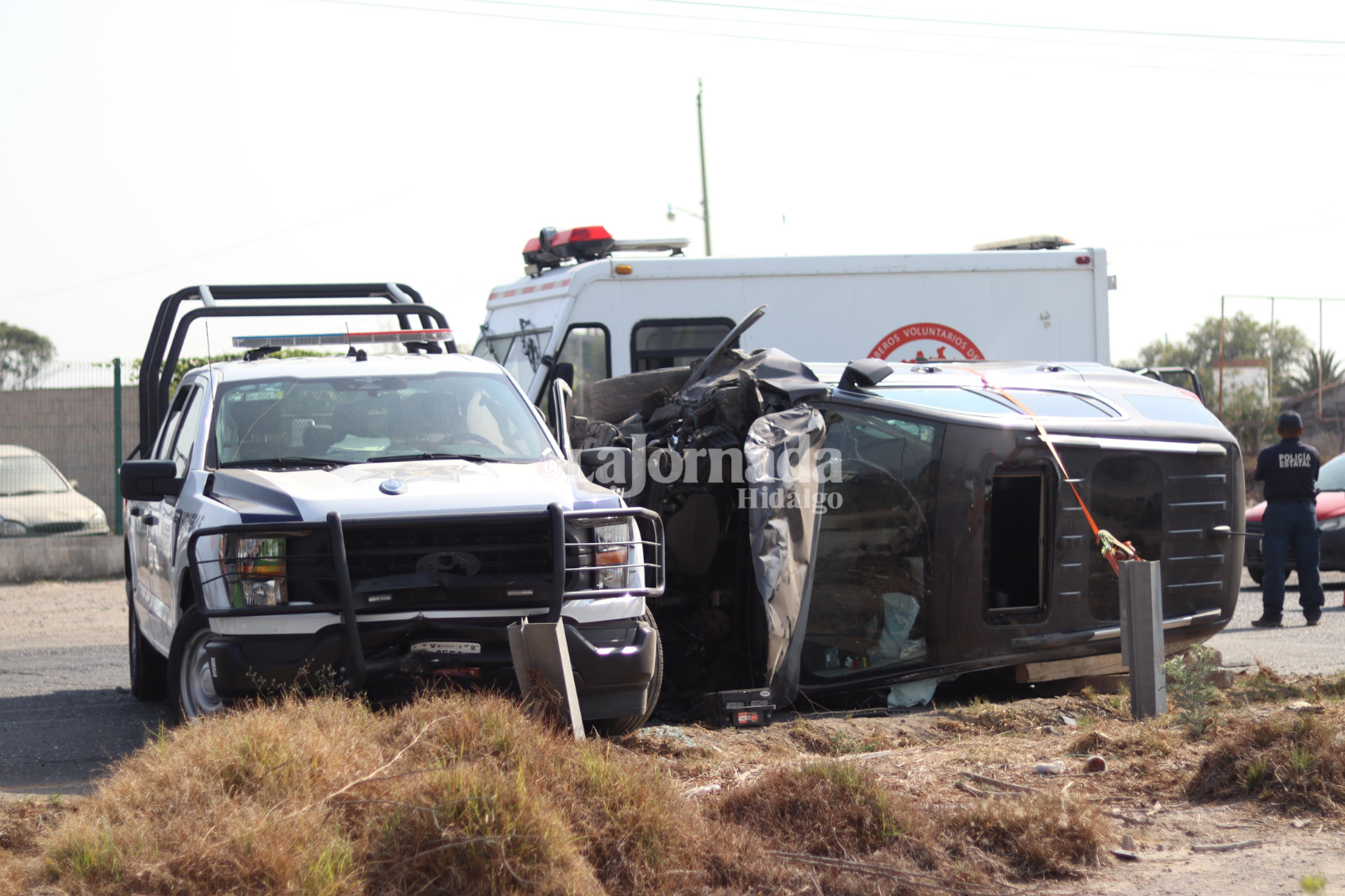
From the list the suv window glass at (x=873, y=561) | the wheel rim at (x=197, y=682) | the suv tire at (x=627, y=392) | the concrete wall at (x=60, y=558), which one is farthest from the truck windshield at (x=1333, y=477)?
the concrete wall at (x=60, y=558)

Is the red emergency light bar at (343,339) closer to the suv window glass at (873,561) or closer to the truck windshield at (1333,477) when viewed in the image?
the suv window glass at (873,561)

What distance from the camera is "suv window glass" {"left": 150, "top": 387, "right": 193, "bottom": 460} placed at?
7.53m

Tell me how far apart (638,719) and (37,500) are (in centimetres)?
1209

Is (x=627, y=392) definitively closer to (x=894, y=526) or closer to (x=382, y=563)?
(x=894, y=526)

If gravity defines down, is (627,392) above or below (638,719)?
above

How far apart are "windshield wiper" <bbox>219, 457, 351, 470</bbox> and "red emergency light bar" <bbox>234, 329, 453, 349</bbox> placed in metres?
1.51

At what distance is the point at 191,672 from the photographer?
575cm

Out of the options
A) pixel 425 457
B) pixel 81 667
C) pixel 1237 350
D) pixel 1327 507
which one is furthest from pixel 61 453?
pixel 1237 350

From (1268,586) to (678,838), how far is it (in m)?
8.89

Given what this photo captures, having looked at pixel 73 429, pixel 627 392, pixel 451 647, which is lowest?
pixel 451 647

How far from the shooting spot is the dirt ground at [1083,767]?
4305 millimetres

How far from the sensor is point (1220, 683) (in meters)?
7.69

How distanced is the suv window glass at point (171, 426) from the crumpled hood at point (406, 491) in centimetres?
146

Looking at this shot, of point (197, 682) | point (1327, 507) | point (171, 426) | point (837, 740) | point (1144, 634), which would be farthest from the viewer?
point (1327, 507)
